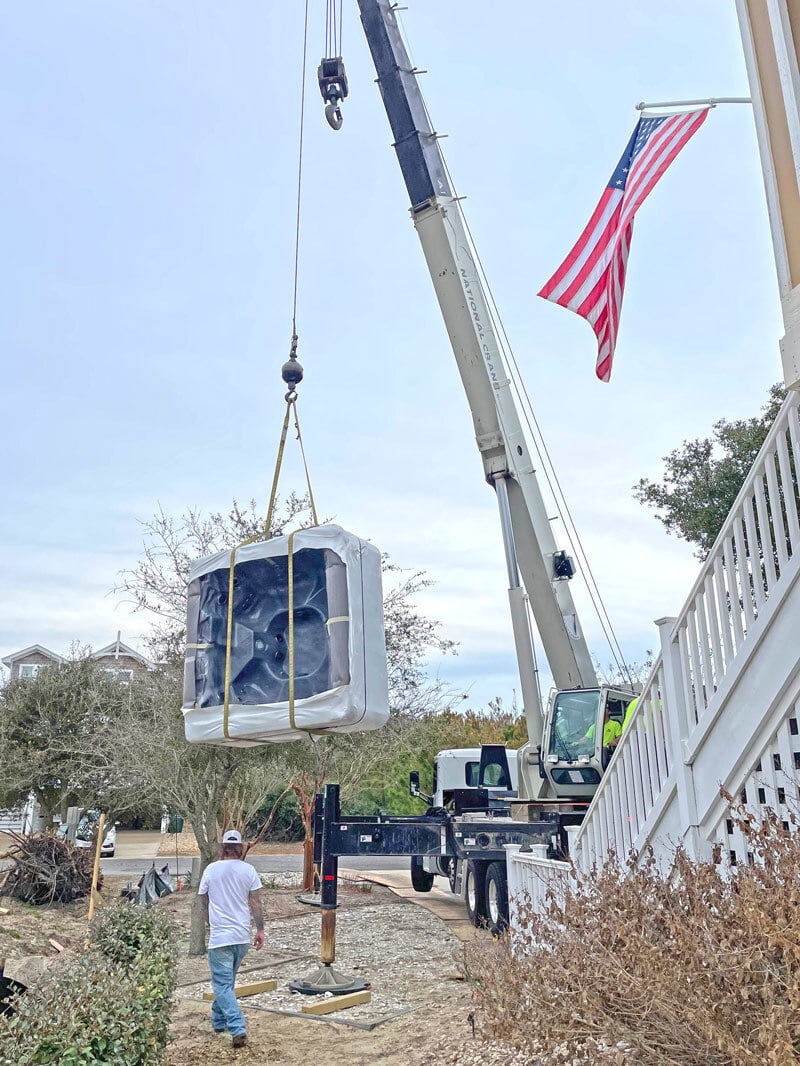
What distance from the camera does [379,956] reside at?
10062 millimetres

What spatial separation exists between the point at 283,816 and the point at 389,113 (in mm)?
21384

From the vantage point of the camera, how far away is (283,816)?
27.6 m

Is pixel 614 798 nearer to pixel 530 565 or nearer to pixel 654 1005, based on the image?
pixel 654 1005

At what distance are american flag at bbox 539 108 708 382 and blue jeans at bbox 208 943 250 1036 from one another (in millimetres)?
5842

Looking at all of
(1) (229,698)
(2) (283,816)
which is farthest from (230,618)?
(2) (283,816)

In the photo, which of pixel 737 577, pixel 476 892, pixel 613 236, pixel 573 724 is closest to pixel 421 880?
pixel 476 892

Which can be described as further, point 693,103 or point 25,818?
point 25,818

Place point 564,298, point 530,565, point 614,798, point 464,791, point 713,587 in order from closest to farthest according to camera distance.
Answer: point 713,587, point 614,798, point 564,298, point 464,791, point 530,565

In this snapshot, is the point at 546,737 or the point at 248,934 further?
the point at 546,737

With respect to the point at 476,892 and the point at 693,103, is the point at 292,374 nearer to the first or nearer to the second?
the point at 693,103

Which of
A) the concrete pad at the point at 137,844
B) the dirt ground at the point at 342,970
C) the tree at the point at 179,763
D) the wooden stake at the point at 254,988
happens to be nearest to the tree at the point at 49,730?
the concrete pad at the point at 137,844

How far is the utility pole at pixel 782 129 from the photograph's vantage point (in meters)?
4.11

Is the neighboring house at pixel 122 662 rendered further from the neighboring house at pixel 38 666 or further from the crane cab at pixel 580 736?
the crane cab at pixel 580 736

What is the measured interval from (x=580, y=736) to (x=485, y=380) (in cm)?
459
